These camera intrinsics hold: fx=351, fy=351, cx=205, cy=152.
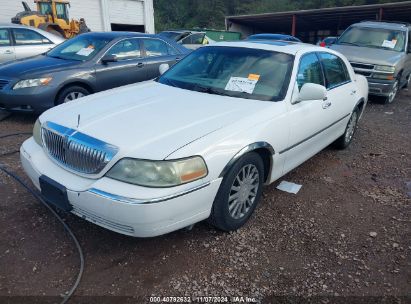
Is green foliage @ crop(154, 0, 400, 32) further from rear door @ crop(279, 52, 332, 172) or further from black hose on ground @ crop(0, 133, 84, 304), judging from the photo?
black hose on ground @ crop(0, 133, 84, 304)

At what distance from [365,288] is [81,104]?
9.18ft

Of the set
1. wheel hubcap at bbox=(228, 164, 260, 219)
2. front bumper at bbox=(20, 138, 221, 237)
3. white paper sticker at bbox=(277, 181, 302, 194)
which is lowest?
white paper sticker at bbox=(277, 181, 302, 194)

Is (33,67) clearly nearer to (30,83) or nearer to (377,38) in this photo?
(30,83)

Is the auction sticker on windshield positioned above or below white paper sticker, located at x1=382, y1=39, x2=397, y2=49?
above

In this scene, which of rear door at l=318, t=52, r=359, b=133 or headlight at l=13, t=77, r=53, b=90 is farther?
headlight at l=13, t=77, r=53, b=90

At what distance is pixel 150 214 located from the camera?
7.55 ft

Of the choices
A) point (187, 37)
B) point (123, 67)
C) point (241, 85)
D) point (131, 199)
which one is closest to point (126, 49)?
point (123, 67)

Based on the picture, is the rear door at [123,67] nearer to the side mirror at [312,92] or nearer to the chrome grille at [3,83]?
the chrome grille at [3,83]

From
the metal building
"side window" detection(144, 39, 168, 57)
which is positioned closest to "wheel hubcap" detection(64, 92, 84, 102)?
"side window" detection(144, 39, 168, 57)

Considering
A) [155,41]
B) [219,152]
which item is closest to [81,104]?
[219,152]

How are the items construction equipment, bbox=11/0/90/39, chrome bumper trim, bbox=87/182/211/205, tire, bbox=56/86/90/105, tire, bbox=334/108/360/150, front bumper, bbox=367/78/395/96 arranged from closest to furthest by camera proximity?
chrome bumper trim, bbox=87/182/211/205, tire, bbox=334/108/360/150, tire, bbox=56/86/90/105, front bumper, bbox=367/78/395/96, construction equipment, bbox=11/0/90/39

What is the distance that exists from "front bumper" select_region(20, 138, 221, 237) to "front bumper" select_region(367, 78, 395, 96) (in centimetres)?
682

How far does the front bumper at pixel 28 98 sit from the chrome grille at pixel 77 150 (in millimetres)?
2899

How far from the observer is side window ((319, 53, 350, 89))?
425 cm
